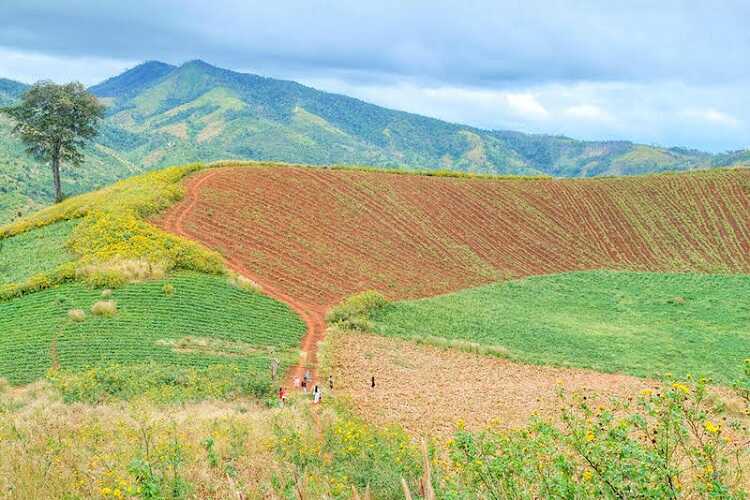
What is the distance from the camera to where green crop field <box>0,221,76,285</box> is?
105ft

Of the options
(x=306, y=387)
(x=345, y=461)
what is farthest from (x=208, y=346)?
(x=345, y=461)

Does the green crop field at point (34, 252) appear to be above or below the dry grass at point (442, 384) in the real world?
above

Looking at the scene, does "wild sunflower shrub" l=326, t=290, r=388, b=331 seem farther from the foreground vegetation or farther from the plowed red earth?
the foreground vegetation

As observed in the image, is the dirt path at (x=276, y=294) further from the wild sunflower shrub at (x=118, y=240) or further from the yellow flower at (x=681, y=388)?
the yellow flower at (x=681, y=388)

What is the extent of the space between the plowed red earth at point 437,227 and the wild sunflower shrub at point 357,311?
0.93m

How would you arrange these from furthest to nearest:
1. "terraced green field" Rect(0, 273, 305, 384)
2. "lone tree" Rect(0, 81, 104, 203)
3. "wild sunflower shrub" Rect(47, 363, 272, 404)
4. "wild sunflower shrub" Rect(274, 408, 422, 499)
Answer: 1. "lone tree" Rect(0, 81, 104, 203)
2. "terraced green field" Rect(0, 273, 305, 384)
3. "wild sunflower shrub" Rect(47, 363, 272, 404)
4. "wild sunflower shrub" Rect(274, 408, 422, 499)

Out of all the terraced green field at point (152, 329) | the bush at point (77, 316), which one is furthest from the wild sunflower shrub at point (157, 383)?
the bush at point (77, 316)

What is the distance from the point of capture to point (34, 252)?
3544 cm

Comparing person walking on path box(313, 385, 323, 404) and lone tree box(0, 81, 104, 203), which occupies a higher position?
lone tree box(0, 81, 104, 203)

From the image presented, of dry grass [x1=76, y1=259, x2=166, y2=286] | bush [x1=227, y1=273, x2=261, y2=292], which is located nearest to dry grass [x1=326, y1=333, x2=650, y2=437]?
bush [x1=227, y1=273, x2=261, y2=292]

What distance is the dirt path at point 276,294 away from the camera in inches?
987

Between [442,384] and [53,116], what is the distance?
4602 cm

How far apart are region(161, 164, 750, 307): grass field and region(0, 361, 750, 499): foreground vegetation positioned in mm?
21929

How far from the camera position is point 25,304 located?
89.2 ft
